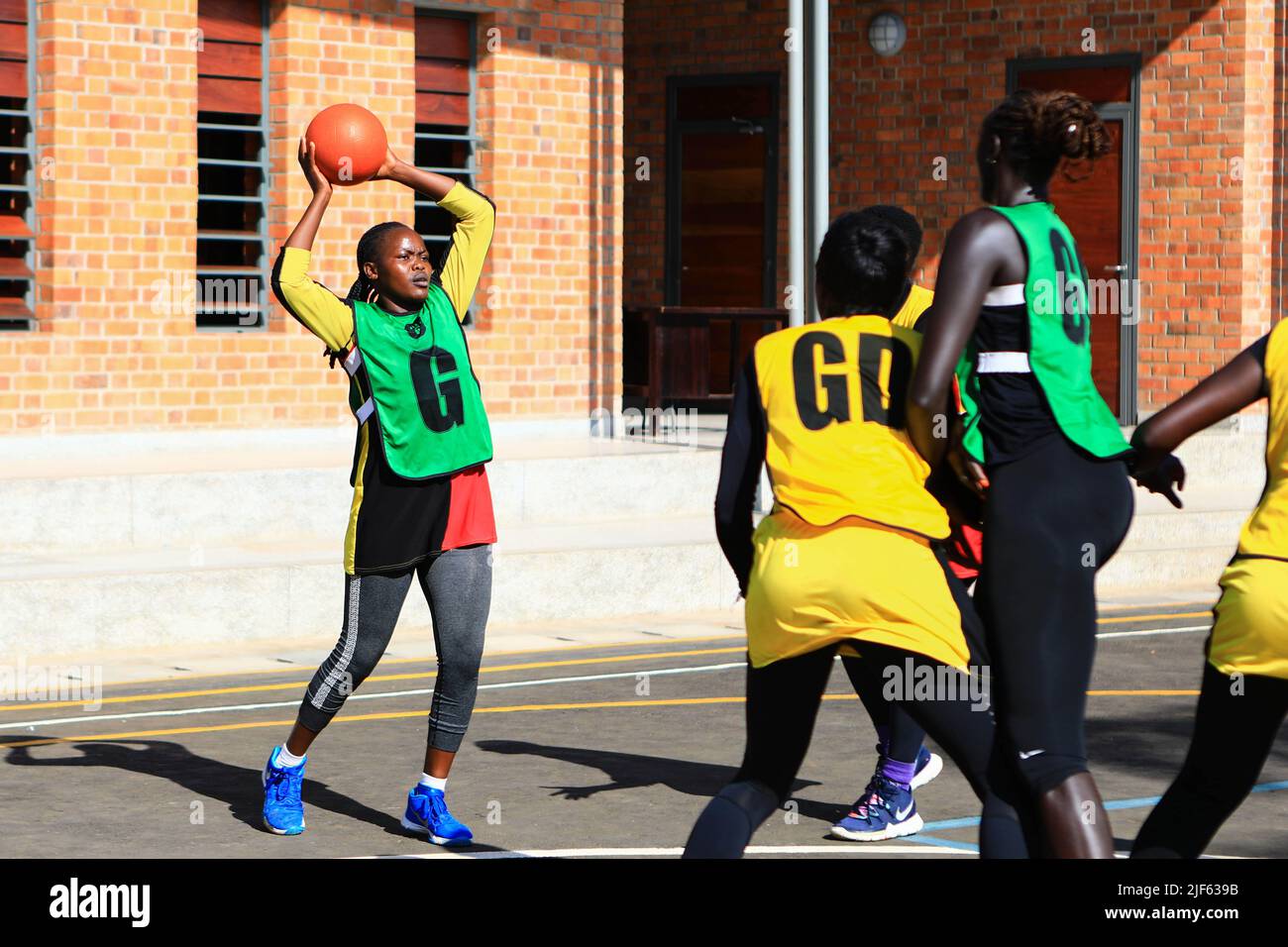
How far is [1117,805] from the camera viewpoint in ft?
27.5

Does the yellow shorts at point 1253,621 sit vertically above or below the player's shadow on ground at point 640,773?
above

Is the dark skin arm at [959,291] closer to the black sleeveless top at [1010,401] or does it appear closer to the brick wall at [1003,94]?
the black sleeveless top at [1010,401]

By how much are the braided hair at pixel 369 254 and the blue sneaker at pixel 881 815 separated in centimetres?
246

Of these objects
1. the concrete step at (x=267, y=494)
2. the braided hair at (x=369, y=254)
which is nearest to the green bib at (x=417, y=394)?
the braided hair at (x=369, y=254)

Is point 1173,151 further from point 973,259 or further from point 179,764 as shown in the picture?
point 973,259

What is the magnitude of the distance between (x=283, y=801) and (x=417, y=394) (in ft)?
5.00

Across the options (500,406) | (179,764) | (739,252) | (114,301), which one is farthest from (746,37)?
(179,764)

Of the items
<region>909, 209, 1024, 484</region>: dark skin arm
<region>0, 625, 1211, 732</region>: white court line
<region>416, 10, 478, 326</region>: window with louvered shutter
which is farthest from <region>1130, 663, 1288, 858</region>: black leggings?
<region>416, 10, 478, 326</region>: window with louvered shutter

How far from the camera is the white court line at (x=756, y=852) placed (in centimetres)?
751

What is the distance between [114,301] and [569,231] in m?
4.20

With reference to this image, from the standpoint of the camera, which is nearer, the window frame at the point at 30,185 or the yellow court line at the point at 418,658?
the yellow court line at the point at 418,658

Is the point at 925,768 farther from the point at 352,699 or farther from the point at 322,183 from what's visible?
the point at 352,699

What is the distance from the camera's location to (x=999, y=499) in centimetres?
548

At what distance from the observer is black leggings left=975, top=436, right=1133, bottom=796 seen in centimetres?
543
